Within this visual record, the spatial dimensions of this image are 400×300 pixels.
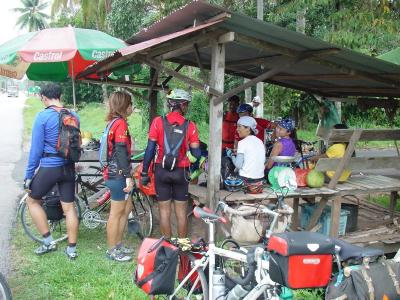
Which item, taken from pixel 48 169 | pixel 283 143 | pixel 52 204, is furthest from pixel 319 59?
pixel 52 204

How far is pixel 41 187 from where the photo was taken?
516cm

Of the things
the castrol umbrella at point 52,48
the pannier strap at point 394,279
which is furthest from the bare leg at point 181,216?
the pannier strap at point 394,279

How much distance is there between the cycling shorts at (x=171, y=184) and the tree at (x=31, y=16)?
2328 inches

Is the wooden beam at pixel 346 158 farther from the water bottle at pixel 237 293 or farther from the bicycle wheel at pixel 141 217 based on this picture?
the water bottle at pixel 237 293

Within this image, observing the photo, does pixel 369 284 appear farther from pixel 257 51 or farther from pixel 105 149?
pixel 257 51

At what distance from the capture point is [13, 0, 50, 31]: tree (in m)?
58.5

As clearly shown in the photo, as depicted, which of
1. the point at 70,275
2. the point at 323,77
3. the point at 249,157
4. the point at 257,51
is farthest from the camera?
the point at 323,77

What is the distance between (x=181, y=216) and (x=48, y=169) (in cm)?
168

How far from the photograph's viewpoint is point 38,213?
17.6 feet

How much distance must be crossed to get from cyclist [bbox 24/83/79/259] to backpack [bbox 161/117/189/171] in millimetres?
1193

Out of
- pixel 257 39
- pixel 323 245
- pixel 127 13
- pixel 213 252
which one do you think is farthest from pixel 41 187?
pixel 127 13

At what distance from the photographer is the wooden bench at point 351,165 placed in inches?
227

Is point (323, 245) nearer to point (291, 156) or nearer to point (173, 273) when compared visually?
point (173, 273)

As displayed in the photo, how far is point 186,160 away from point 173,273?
81.2 inches
